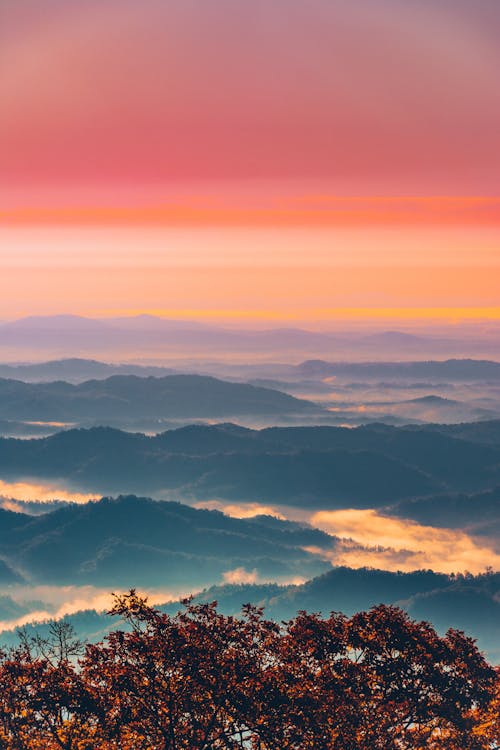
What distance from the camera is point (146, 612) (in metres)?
55.0

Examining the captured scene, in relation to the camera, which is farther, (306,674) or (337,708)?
(306,674)

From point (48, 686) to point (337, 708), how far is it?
55.2 feet

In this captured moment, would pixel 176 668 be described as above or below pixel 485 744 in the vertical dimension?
above

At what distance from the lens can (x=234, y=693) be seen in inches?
2120

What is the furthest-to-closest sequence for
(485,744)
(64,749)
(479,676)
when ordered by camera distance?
1. (479,676)
2. (485,744)
3. (64,749)

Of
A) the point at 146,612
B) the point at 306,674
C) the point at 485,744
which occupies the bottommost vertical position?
the point at 485,744

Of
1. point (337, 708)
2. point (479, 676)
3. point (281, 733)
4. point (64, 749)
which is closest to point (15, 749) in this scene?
point (64, 749)

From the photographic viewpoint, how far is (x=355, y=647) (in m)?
59.2

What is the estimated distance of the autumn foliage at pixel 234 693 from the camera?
53781 mm

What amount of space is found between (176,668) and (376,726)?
1218cm

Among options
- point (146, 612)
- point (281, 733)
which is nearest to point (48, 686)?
point (146, 612)

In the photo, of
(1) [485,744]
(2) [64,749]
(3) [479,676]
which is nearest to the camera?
(2) [64,749]

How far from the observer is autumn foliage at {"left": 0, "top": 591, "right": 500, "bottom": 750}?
5378 centimetres

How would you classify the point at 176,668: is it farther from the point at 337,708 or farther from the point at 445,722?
the point at 445,722
